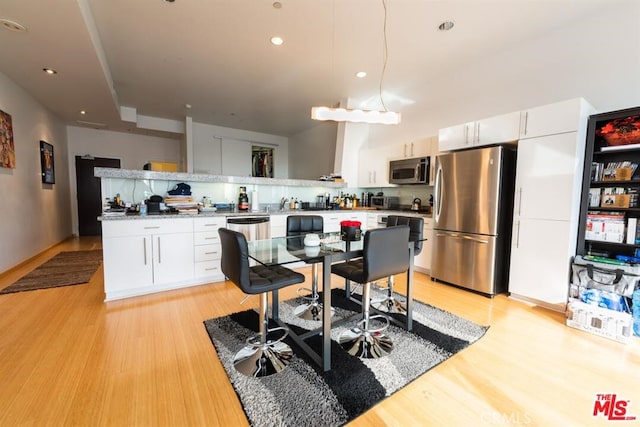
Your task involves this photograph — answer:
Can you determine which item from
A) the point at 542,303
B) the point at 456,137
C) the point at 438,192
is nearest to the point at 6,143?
the point at 438,192

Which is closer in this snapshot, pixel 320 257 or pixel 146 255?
pixel 320 257

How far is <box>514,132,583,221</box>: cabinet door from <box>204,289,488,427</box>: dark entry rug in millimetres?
1428

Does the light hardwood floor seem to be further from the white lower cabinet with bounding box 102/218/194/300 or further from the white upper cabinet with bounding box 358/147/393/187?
the white upper cabinet with bounding box 358/147/393/187

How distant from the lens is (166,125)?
6.50 metres

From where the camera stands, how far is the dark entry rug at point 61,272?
3254mm

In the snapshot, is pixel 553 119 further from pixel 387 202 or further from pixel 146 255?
pixel 146 255

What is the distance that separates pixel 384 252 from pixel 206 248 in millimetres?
2459

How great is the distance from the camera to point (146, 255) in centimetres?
299

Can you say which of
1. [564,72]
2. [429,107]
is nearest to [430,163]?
[429,107]

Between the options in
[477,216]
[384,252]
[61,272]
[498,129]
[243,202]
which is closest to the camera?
[384,252]

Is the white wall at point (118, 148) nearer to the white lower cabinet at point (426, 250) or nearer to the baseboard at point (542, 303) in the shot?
the white lower cabinet at point (426, 250)

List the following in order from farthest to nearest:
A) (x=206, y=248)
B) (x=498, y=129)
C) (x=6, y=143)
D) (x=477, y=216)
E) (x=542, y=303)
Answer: (x=6, y=143) < (x=206, y=248) < (x=477, y=216) < (x=498, y=129) < (x=542, y=303)

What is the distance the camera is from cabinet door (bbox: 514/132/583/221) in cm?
254

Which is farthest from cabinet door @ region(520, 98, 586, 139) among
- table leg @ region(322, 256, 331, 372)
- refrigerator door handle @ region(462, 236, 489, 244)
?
table leg @ region(322, 256, 331, 372)
